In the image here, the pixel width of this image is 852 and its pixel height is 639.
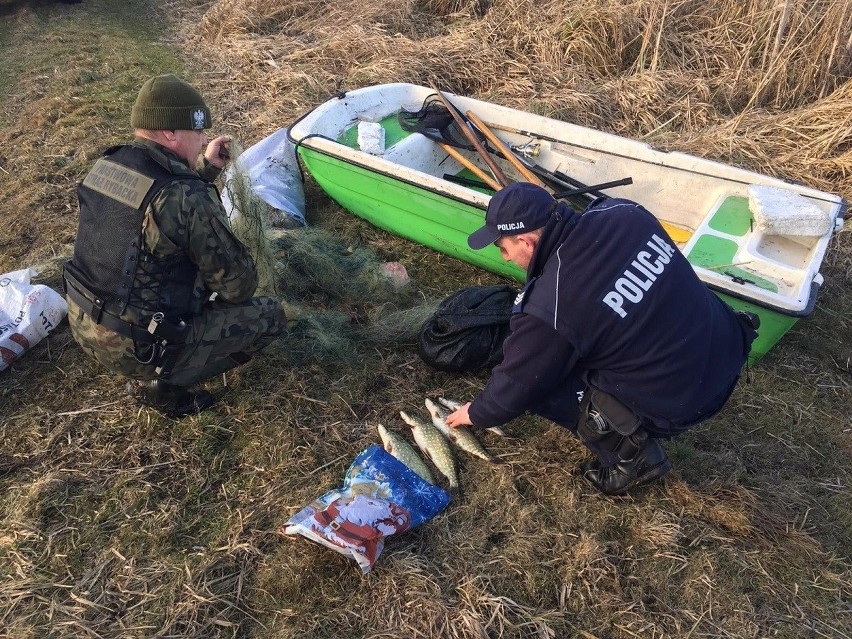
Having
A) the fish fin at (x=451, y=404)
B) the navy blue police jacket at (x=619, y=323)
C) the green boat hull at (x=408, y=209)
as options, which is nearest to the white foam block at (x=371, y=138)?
the green boat hull at (x=408, y=209)

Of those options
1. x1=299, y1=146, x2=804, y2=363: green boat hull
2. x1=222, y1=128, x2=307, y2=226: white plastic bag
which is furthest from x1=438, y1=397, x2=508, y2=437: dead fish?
x1=222, y1=128, x2=307, y2=226: white plastic bag

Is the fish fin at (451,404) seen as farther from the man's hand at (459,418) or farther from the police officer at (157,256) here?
the police officer at (157,256)

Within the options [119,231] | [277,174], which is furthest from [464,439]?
[277,174]

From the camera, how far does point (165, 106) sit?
111 inches

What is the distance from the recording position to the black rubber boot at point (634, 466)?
2936 millimetres

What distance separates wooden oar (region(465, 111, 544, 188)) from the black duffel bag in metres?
1.46

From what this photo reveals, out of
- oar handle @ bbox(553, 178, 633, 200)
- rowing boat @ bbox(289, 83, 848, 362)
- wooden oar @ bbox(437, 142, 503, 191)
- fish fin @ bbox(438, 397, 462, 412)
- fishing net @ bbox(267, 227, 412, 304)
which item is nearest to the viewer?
fish fin @ bbox(438, 397, 462, 412)

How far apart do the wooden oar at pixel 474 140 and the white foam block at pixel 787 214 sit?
194 centimetres

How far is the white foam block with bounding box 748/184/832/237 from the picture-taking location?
13.3 ft

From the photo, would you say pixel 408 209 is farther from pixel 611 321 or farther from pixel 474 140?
pixel 611 321

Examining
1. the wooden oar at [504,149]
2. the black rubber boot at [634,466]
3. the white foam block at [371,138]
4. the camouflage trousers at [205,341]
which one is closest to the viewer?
the black rubber boot at [634,466]

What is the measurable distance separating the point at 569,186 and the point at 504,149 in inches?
26.4

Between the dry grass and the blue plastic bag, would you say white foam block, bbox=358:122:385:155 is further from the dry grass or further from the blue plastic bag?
the blue plastic bag

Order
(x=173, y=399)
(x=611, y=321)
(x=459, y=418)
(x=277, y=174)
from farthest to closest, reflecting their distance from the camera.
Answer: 1. (x=277, y=174)
2. (x=173, y=399)
3. (x=459, y=418)
4. (x=611, y=321)
